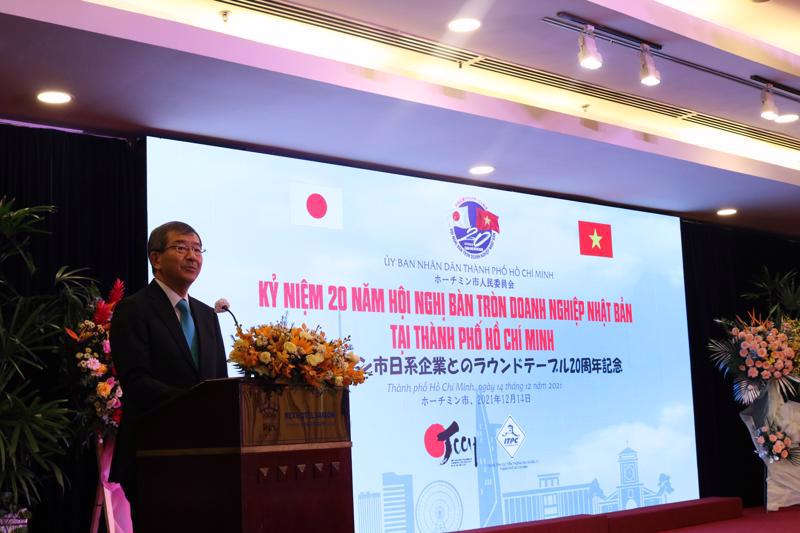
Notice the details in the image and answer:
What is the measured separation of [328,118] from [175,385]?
2.93m

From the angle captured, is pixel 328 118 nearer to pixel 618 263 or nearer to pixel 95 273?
pixel 95 273

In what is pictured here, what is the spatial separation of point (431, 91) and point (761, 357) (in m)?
4.07

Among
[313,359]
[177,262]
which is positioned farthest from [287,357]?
[177,262]

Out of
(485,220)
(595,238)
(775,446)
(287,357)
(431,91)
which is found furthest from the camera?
(595,238)

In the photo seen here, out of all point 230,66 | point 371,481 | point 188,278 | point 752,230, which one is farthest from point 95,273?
point 752,230

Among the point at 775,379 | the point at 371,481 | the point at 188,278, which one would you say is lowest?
the point at 371,481

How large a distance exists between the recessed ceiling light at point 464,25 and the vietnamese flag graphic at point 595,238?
299cm

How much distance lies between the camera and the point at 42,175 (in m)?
5.61

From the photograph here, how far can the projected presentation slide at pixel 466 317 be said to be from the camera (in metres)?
6.17

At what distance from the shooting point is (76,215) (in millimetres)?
5719

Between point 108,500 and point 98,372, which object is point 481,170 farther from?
point 108,500

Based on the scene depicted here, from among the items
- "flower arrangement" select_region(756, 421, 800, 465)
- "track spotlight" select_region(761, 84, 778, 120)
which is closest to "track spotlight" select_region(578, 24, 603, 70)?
"track spotlight" select_region(761, 84, 778, 120)

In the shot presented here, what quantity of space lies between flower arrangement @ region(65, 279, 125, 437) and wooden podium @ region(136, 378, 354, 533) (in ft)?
6.31

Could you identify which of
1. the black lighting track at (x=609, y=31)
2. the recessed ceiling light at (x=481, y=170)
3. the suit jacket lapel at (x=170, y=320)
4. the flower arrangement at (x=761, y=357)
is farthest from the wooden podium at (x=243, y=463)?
the flower arrangement at (x=761, y=357)
